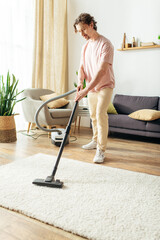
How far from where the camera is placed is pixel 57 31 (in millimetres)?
4465

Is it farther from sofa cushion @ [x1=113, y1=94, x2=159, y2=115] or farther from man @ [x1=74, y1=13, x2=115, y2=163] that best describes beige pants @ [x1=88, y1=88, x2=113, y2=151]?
sofa cushion @ [x1=113, y1=94, x2=159, y2=115]

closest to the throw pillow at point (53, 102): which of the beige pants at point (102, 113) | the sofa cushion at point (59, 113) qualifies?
the sofa cushion at point (59, 113)

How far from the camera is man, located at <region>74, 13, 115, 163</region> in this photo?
2.05m

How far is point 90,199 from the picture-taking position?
142cm

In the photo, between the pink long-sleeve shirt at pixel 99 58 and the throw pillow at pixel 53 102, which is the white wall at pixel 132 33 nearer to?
the throw pillow at pixel 53 102

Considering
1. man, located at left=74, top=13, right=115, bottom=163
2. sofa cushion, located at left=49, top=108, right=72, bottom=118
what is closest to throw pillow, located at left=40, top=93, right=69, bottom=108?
sofa cushion, located at left=49, top=108, right=72, bottom=118

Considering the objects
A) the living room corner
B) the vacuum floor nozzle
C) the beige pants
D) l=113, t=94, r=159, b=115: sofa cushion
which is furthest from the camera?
l=113, t=94, r=159, b=115: sofa cushion

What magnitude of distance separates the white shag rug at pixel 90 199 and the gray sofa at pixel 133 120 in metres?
1.44

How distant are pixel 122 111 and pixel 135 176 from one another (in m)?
2.19

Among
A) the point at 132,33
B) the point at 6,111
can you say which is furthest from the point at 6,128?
the point at 132,33

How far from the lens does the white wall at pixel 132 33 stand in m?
3.93

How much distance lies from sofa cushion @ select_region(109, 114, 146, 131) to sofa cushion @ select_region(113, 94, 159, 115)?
16.6 inches

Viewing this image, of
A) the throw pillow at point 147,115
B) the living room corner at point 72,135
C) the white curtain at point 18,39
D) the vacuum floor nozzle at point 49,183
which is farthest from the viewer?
the white curtain at point 18,39

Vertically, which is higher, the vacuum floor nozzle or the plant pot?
the plant pot
